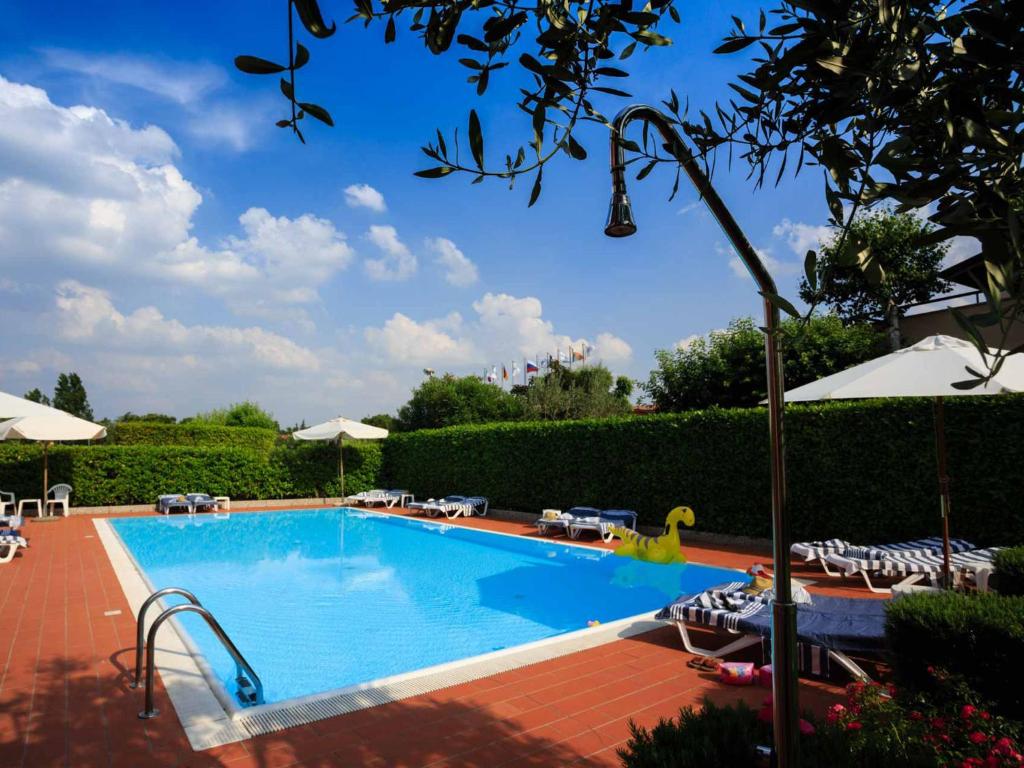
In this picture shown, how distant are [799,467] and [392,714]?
375 inches

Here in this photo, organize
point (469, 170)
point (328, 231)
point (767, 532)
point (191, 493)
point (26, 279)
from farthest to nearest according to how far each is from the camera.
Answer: point (191, 493) → point (26, 279) → point (328, 231) → point (767, 532) → point (469, 170)

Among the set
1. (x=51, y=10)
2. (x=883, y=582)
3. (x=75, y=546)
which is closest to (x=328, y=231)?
(x=51, y=10)

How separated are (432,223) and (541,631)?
26.1ft

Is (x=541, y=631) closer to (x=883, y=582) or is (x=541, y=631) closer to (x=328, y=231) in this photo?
(x=883, y=582)

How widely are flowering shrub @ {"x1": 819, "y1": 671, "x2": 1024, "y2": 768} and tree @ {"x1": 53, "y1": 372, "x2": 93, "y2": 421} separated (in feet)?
237

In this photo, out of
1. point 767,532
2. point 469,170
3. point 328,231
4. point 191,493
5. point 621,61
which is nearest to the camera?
point 469,170

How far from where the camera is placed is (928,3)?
1478mm

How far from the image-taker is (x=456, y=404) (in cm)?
3891

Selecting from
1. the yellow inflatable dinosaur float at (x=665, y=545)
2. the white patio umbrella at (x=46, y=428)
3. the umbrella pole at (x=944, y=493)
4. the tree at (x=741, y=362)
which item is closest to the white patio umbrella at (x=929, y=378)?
the umbrella pole at (x=944, y=493)

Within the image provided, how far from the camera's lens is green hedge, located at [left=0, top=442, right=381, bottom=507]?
1845 centimetres

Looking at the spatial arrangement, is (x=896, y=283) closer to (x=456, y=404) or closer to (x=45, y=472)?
(x=456, y=404)

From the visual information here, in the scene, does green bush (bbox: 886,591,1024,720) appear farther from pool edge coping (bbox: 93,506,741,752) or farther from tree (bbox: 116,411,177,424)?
tree (bbox: 116,411,177,424)

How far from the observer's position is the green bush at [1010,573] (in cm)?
535

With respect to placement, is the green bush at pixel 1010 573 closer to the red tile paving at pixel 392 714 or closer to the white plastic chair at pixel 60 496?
the red tile paving at pixel 392 714
